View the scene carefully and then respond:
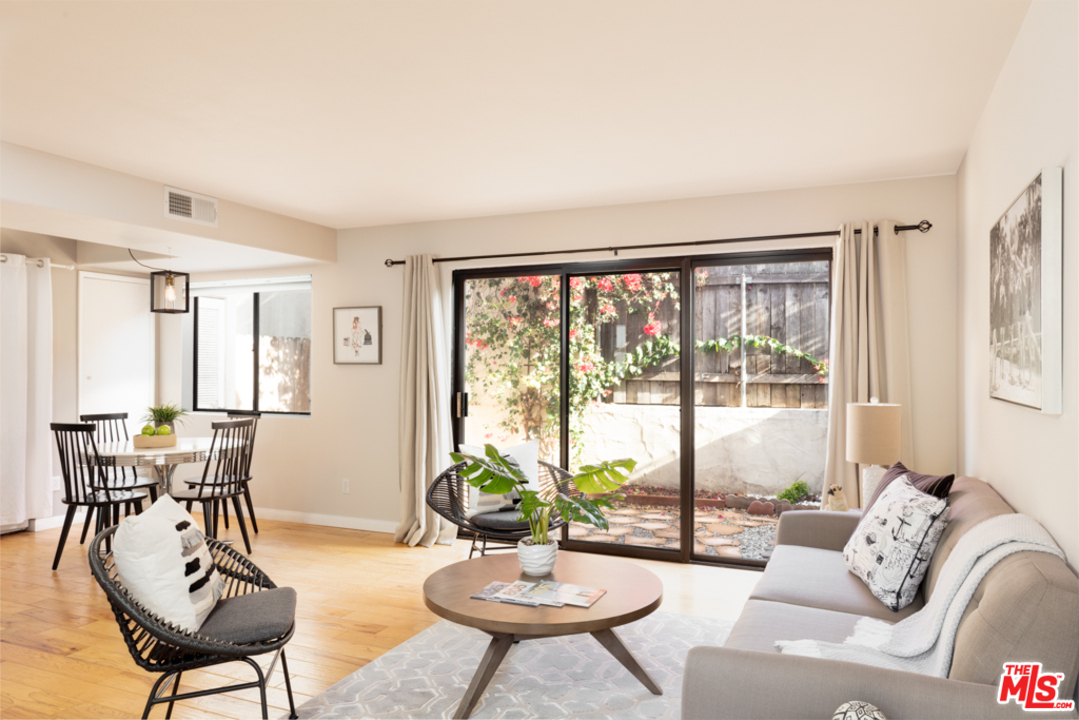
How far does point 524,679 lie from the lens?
302cm

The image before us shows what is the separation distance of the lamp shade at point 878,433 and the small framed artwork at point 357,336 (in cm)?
376

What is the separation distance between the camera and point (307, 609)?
3.94m

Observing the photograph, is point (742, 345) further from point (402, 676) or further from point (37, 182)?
point (37, 182)

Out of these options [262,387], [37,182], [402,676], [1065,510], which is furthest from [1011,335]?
[262,387]

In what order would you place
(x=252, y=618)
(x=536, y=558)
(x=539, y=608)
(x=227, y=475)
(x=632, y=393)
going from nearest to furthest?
(x=252, y=618) < (x=539, y=608) < (x=536, y=558) < (x=632, y=393) < (x=227, y=475)

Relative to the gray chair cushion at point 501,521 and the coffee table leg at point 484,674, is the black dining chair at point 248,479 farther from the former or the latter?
the coffee table leg at point 484,674

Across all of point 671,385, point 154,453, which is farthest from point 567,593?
point 154,453

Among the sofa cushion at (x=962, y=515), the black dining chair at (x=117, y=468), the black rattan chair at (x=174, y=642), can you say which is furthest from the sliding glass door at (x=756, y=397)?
the black dining chair at (x=117, y=468)

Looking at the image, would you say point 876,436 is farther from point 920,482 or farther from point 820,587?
point 820,587

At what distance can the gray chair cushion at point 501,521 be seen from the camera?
13.8 feet

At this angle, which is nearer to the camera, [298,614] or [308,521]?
[298,614]

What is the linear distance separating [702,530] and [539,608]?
2475 millimetres

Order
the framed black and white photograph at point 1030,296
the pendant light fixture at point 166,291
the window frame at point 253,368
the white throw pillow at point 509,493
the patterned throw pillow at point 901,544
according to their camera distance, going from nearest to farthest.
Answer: the framed black and white photograph at point 1030,296 < the patterned throw pillow at point 901,544 < the white throw pillow at point 509,493 < the pendant light fixture at point 166,291 < the window frame at point 253,368

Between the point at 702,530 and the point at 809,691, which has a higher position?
the point at 809,691
